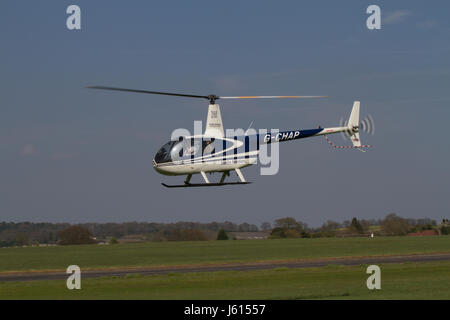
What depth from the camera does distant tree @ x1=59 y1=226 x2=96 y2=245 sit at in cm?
14062

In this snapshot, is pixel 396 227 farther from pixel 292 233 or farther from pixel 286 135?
pixel 286 135

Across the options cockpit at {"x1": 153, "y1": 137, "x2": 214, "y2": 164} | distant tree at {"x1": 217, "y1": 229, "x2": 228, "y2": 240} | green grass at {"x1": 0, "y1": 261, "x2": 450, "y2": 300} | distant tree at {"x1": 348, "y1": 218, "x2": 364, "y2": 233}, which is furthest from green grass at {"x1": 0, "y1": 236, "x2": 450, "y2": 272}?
distant tree at {"x1": 348, "y1": 218, "x2": 364, "y2": 233}

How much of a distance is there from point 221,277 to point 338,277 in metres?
7.89

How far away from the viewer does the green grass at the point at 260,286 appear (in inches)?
1284

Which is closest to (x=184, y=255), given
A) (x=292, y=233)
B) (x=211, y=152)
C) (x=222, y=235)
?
(x=211, y=152)

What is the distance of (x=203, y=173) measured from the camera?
130ft

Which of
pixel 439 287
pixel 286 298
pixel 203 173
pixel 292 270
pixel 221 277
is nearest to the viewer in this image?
pixel 286 298

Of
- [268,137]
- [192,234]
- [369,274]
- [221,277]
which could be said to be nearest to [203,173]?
[268,137]

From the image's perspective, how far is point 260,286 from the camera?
124ft

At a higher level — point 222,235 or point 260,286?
point 260,286

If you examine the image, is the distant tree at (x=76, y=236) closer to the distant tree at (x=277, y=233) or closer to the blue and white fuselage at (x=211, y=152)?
the distant tree at (x=277, y=233)

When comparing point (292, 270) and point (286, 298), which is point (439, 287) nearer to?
point (286, 298)

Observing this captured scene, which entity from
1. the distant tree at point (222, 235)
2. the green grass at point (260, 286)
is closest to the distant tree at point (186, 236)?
the distant tree at point (222, 235)

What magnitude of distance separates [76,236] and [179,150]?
359 feet
